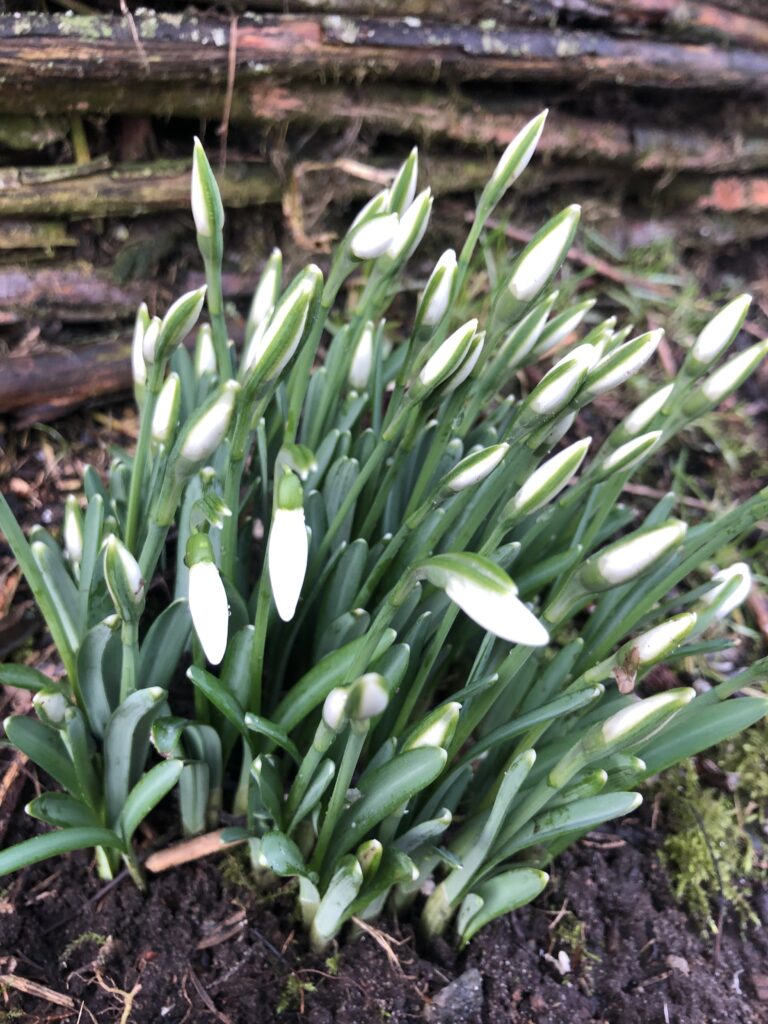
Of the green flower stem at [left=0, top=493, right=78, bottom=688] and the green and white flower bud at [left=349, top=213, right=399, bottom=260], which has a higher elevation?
the green and white flower bud at [left=349, top=213, right=399, bottom=260]

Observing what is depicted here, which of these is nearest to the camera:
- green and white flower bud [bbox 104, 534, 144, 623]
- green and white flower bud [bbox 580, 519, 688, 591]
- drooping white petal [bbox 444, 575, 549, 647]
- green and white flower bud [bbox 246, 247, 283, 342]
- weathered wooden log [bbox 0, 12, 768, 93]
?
drooping white petal [bbox 444, 575, 549, 647]

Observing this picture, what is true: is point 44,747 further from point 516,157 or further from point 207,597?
point 516,157

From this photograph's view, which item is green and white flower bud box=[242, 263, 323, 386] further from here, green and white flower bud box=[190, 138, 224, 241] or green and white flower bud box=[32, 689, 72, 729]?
green and white flower bud box=[32, 689, 72, 729]

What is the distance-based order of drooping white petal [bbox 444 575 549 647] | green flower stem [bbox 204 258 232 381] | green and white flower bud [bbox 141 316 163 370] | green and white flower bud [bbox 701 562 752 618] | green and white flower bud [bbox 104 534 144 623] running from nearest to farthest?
drooping white petal [bbox 444 575 549 647]
green and white flower bud [bbox 104 534 144 623]
green and white flower bud [bbox 141 316 163 370]
green flower stem [bbox 204 258 232 381]
green and white flower bud [bbox 701 562 752 618]

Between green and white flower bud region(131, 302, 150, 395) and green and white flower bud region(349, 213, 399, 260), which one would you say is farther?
green and white flower bud region(131, 302, 150, 395)

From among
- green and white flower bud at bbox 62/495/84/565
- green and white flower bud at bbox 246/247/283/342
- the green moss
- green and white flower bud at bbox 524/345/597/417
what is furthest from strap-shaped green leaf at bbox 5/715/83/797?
the green moss

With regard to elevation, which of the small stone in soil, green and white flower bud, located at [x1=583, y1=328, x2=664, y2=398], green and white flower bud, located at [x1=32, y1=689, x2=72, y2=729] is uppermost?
green and white flower bud, located at [x1=583, y1=328, x2=664, y2=398]

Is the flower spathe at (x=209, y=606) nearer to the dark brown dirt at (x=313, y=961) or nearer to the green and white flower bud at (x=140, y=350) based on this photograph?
the green and white flower bud at (x=140, y=350)
